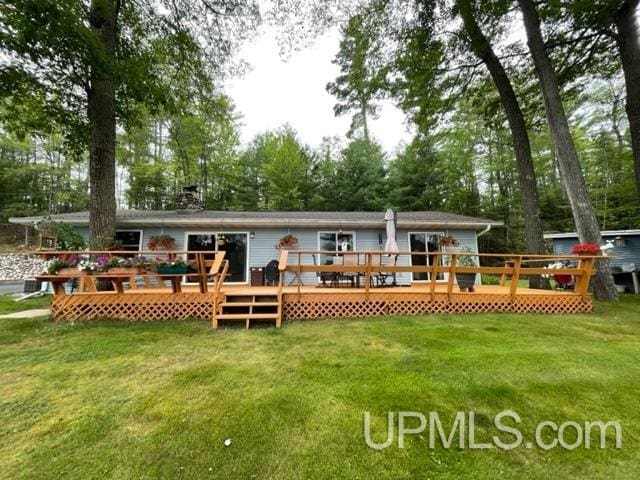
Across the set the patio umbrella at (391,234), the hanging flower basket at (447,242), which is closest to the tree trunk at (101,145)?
the patio umbrella at (391,234)

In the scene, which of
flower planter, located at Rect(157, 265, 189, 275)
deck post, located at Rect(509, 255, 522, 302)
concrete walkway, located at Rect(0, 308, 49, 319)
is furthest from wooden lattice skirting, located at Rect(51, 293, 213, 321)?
deck post, located at Rect(509, 255, 522, 302)

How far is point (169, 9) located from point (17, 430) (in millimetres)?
9256

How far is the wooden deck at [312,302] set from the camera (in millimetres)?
4798

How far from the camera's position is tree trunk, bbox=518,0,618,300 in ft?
20.6

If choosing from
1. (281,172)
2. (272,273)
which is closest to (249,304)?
(272,273)

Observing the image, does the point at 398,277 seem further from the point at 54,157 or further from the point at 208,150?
the point at 54,157

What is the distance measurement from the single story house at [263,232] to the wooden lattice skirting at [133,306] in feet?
11.0

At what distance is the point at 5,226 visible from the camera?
715 inches

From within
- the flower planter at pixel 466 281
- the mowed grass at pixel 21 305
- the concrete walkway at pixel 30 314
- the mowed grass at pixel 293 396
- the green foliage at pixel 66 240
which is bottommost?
the mowed grass at pixel 293 396

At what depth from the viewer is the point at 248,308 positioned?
16.1ft

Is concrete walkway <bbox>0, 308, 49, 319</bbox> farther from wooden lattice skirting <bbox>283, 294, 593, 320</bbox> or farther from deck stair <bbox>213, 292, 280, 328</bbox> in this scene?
wooden lattice skirting <bbox>283, 294, 593, 320</bbox>

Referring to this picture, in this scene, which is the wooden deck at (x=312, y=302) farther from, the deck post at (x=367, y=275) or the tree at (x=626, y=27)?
the tree at (x=626, y=27)

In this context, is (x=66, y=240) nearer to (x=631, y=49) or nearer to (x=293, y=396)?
(x=293, y=396)

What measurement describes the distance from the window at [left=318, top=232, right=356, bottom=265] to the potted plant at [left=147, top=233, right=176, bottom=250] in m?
4.42
